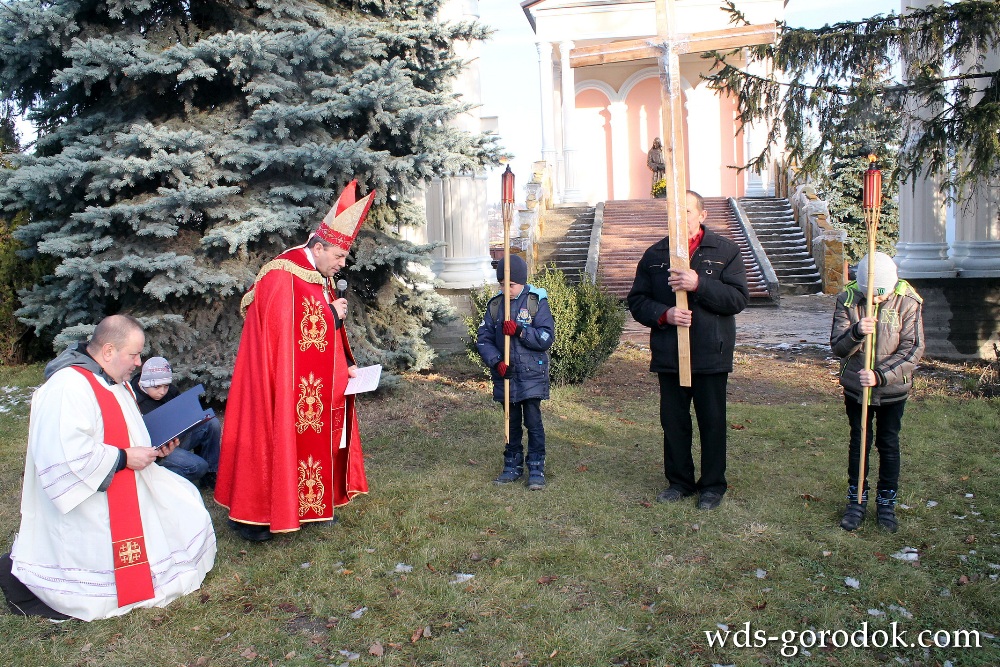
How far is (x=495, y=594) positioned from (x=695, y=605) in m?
0.99

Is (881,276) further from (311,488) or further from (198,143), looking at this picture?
(198,143)

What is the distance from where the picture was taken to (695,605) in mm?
4016

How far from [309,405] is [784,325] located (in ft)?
35.3

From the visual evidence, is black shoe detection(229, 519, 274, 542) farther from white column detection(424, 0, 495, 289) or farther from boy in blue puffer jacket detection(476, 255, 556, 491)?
white column detection(424, 0, 495, 289)

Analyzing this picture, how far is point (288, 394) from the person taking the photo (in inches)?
183

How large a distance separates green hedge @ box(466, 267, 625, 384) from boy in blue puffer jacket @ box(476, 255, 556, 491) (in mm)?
3046

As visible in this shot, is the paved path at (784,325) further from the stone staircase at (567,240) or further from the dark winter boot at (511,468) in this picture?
the dark winter boot at (511,468)

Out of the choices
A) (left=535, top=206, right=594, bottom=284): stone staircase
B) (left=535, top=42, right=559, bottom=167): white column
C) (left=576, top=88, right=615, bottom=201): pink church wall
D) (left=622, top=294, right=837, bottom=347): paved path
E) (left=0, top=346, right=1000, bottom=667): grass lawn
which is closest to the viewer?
(left=0, top=346, right=1000, bottom=667): grass lawn

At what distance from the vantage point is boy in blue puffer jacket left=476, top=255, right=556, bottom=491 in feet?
19.2

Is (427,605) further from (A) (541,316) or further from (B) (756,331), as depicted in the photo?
(B) (756,331)

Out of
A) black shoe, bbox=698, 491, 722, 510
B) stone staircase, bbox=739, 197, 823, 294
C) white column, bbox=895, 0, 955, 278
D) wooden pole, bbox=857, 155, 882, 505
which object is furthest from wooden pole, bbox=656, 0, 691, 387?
stone staircase, bbox=739, 197, 823, 294

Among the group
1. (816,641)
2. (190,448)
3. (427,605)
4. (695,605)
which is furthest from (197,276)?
(816,641)

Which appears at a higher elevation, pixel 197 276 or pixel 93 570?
pixel 197 276

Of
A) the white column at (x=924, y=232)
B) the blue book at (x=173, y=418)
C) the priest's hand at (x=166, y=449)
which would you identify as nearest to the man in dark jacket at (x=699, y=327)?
the blue book at (x=173, y=418)
